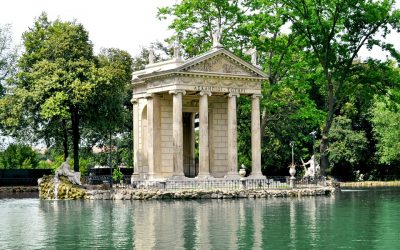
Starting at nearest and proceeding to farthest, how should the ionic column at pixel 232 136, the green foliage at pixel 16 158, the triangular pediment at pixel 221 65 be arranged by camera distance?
the triangular pediment at pixel 221 65 < the ionic column at pixel 232 136 < the green foliage at pixel 16 158

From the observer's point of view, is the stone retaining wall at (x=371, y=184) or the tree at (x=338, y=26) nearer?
the tree at (x=338, y=26)

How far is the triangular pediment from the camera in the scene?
5250cm

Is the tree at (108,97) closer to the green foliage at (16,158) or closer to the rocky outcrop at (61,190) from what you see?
the green foliage at (16,158)

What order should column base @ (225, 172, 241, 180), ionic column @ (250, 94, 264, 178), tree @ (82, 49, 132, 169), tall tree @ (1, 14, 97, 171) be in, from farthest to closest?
tree @ (82, 49, 132, 169) < tall tree @ (1, 14, 97, 171) < ionic column @ (250, 94, 264, 178) < column base @ (225, 172, 241, 180)

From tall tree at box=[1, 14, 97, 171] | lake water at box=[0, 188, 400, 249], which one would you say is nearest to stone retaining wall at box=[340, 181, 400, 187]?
tall tree at box=[1, 14, 97, 171]

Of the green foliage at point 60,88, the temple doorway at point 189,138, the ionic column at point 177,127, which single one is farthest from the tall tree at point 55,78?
the ionic column at point 177,127

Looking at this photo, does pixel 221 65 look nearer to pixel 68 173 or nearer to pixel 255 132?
pixel 255 132

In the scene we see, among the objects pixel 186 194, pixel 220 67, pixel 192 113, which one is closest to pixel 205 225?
pixel 186 194

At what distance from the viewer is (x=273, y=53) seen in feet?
214

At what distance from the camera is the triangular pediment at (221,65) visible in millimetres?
52500

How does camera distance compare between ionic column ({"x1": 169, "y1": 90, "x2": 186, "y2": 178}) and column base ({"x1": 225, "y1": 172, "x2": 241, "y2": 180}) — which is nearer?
ionic column ({"x1": 169, "y1": 90, "x2": 186, "y2": 178})

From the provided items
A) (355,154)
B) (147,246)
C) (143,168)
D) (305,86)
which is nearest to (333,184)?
(305,86)

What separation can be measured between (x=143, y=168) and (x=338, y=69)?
17467mm

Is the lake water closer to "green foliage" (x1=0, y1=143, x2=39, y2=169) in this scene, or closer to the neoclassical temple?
the neoclassical temple
